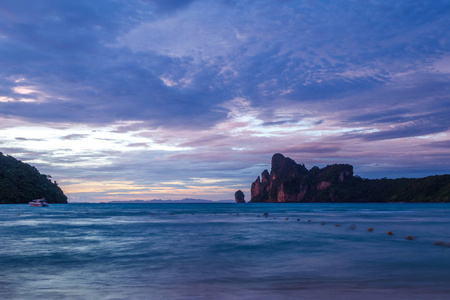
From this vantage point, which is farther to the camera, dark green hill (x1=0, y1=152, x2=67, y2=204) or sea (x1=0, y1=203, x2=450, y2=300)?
dark green hill (x1=0, y1=152, x2=67, y2=204)

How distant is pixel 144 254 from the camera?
20.7 m

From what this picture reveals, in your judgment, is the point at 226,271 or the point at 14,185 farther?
the point at 14,185

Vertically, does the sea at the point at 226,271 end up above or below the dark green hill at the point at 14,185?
below

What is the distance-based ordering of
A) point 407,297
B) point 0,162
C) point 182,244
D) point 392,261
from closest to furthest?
point 407,297 → point 392,261 → point 182,244 → point 0,162

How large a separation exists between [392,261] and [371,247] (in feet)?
19.7

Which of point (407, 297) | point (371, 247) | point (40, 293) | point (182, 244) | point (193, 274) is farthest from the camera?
point (182, 244)

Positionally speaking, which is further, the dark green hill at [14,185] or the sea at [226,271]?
the dark green hill at [14,185]

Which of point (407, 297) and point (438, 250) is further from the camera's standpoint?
point (438, 250)

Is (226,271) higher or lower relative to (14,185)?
lower

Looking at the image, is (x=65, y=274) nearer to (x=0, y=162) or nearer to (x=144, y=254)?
(x=144, y=254)

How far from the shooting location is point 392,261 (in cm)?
1719

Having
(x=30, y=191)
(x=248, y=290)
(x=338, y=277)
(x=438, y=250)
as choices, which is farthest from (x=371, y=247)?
(x=30, y=191)

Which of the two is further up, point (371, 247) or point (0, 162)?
point (0, 162)

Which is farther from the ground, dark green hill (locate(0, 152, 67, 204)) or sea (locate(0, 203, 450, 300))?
dark green hill (locate(0, 152, 67, 204))
